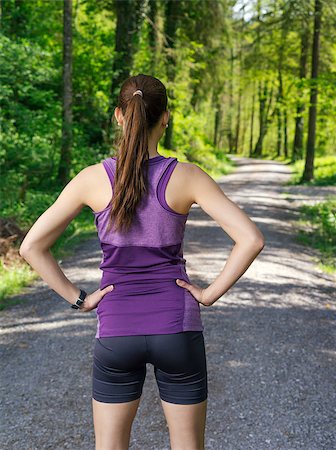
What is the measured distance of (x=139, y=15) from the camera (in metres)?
18.3

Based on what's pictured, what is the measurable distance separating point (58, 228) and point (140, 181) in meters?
0.41

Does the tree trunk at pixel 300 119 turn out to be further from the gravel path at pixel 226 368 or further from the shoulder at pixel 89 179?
the shoulder at pixel 89 179

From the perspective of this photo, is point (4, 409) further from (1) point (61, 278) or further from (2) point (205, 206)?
(2) point (205, 206)

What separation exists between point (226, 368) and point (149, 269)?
12.0ft

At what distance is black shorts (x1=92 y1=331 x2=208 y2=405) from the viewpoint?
7.39 ft

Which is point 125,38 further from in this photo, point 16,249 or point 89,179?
point 89,179

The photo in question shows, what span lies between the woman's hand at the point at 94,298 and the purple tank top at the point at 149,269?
3 cm

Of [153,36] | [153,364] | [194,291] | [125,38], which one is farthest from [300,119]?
[153,364]

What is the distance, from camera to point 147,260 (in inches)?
88.4

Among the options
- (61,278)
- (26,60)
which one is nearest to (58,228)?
(61,278)

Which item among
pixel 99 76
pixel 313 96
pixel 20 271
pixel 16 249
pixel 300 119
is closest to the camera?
pixel 20 271

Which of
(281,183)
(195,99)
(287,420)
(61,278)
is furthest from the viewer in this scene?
(195,99)

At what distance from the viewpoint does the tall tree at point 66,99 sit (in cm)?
1638

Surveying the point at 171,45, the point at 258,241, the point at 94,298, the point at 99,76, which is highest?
the point at 171,45
